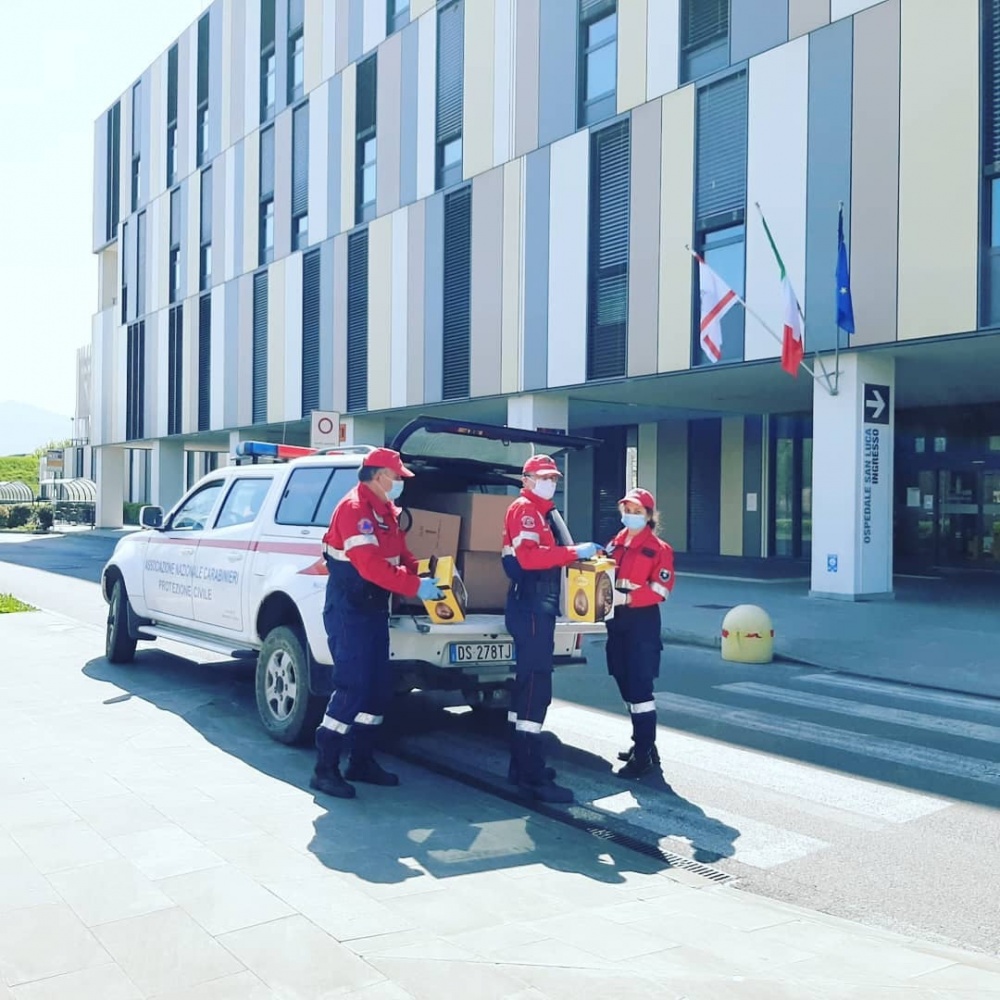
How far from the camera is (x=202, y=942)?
3.64 meters

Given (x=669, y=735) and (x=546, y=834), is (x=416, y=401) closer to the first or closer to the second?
(x=669, y=735)

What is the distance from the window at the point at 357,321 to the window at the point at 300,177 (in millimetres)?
3157

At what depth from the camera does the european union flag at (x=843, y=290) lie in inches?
583

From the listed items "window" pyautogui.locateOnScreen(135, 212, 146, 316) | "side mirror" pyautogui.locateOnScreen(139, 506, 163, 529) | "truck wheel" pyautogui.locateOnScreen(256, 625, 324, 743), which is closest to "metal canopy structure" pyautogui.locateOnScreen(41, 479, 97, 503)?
"window" pyautogui.locateOnScreen(135, 212, 146, 316)

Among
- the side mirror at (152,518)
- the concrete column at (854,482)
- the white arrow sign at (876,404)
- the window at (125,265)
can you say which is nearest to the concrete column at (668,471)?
the concrete column at (854,482)

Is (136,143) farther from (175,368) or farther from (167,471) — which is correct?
(167,471)

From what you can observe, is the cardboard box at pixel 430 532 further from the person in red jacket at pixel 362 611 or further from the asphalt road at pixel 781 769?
the asphalt road at pixel 781 769

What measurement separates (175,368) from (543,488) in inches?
1378

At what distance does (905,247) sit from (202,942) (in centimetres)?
1385

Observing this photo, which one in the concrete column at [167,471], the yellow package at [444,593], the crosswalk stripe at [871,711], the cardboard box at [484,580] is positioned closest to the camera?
the yellow package at [444,593]

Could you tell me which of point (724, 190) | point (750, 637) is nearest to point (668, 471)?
point (724, 190)

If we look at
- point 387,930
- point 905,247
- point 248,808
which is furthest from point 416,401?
point 387,930

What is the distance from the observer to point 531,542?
5.79 meters

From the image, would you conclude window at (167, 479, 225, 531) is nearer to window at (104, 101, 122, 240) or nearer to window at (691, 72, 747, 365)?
window at (691, 72, 747, 365)
